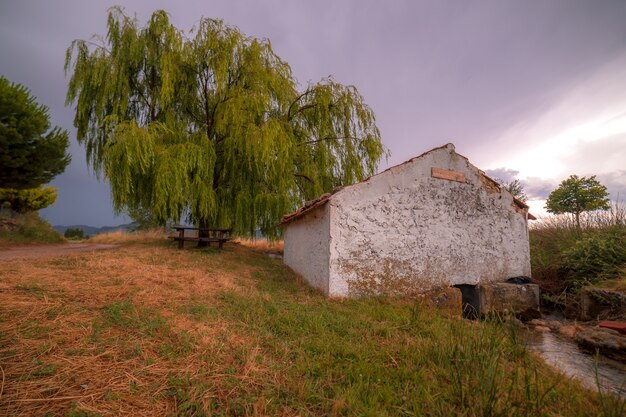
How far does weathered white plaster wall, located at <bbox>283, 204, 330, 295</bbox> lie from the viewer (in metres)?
5.98

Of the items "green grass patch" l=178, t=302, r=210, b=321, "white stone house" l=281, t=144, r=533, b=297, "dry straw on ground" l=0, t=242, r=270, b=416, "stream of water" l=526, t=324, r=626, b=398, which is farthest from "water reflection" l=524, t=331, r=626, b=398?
"green grass patch" l=178, t=302, r=210, b=321

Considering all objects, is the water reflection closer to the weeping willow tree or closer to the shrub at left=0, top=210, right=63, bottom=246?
the weeping willow tree

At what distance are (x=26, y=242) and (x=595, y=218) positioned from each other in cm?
2297

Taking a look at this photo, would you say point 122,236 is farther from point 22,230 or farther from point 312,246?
point 312,246

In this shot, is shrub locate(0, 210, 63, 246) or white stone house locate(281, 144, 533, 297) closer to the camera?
white stone house locate(281, 144, 533, 297)

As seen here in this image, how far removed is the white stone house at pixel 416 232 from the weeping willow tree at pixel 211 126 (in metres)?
3.28

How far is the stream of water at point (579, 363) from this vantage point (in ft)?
11.8

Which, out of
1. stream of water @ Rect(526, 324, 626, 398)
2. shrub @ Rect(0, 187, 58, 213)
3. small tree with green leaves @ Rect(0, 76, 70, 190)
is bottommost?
stream of water @ Rect(526, 324, 626, 398)

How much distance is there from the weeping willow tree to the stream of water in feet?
23.6

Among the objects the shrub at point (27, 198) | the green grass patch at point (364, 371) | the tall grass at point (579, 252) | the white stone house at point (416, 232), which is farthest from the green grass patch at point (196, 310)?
the shrub at point (27, 198)

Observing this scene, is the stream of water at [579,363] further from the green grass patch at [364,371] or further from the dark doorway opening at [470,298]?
the dark doorway opening at [470,298]

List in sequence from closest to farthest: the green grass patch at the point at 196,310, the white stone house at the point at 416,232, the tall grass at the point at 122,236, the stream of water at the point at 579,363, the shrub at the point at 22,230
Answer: the stream of water at the point at 579,363, the green grass patch at the point at 196,310, the white stone house at the point at 416,232, the shrub at the point at 22,230, the tall grass at the point at 122,236

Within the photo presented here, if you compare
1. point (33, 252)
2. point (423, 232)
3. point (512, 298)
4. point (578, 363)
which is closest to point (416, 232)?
point (423, 232)

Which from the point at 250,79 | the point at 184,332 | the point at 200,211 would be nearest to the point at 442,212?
the point at 184,332
